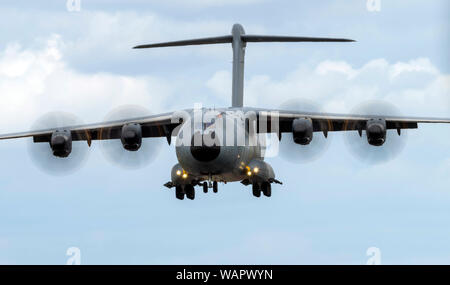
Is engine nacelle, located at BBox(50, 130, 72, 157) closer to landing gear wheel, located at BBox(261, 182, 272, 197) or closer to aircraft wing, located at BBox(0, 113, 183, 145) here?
aircraft wing, located at BBox(0, 113, 183, 145)

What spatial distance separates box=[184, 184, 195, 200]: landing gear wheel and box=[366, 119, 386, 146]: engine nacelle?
7.69 meters

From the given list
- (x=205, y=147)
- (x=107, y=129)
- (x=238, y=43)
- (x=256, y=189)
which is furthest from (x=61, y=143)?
(x=238, y=43)

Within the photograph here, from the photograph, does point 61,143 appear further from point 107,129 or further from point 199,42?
point 199,42

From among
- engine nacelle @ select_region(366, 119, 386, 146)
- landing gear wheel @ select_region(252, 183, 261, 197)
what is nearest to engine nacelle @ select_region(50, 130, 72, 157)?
landing gear wheel @ select_region(252, 183, 261, 197)

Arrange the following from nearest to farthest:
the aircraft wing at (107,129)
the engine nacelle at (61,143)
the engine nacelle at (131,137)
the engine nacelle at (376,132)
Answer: the engine nacelle at (376,132)
the engine nacelle at (131,137)
the engine nacelle at (61,143)
the aircraft wing at (107,129)

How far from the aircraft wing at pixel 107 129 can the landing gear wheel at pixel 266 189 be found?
15.0 ft

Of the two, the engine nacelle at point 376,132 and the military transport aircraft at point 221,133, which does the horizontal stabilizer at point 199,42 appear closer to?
the military transport aircraft at point 221,133

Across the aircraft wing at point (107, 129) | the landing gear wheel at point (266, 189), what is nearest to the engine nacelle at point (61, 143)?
the aircraft wing at point (107, 129)

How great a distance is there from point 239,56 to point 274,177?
7.80 metres

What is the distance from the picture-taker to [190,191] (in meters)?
48.9

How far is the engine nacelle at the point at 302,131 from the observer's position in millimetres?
45594
